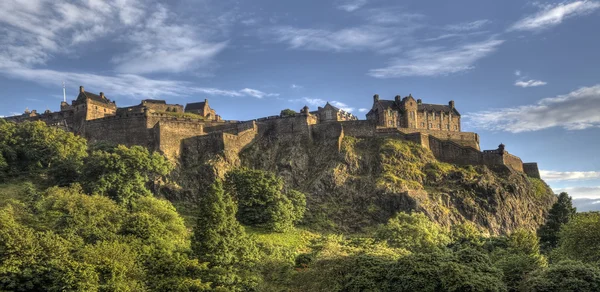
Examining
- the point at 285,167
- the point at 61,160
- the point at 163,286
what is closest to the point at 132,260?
the point at 163,286

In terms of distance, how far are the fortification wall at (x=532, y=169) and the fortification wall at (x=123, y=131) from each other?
215 feet

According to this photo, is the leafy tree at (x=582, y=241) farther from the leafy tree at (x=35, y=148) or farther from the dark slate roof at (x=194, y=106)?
the dark slate roof at (x=194, y=106)

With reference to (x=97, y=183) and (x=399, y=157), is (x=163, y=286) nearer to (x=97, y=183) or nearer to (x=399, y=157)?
(x=97, y=183)

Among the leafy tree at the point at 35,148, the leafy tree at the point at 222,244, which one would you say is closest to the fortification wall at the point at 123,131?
the leafy tree at the point at 35,148

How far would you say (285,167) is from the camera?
7862 cm

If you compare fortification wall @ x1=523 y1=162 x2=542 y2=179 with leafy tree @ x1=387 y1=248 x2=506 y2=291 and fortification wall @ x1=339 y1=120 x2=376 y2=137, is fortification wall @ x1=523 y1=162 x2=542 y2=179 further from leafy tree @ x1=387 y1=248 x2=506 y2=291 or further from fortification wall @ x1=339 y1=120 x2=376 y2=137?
leafy tree @ x1=387 y1=248 x2=506 y2=291

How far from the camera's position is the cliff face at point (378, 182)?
7056cm

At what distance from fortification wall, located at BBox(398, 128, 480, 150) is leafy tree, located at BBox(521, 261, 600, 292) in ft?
163

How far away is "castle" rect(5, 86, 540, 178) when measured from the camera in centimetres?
7894

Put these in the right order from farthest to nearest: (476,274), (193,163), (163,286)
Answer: (193,163) → (163,286) → (476,274)

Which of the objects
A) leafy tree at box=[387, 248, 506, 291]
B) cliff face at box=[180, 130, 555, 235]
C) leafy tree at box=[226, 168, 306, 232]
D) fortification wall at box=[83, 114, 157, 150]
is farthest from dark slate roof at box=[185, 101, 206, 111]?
leafy tree at box=[387, 248, 506, 291]

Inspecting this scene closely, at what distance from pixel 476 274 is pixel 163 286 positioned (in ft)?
76.3

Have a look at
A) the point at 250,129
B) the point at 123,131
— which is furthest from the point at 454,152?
the point at 123,131

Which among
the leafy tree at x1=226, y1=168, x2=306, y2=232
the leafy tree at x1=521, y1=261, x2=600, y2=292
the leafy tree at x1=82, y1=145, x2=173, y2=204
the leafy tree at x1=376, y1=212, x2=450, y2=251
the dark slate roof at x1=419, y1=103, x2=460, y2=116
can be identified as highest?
the dark slate roof at x1=419, y1=103, x2=460, y2=116
